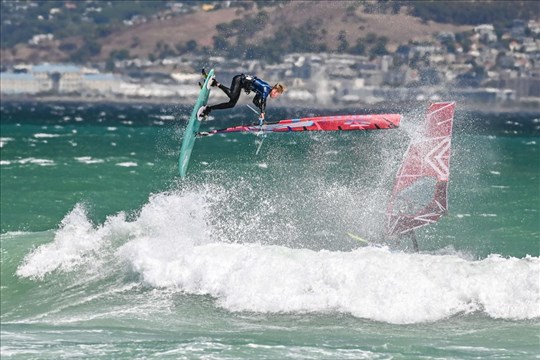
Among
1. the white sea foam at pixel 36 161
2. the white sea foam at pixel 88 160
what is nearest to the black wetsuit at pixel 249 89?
the white sea foam at pixel 36 161

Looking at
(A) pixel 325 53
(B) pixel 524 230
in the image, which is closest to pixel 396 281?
(B) pixel 524 230

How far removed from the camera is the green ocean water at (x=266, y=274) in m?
15.4

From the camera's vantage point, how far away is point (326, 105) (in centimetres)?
7250

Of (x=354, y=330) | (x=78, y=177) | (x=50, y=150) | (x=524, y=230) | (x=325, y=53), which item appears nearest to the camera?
(x=354, y=330)

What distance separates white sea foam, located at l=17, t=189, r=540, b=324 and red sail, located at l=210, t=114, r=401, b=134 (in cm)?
215

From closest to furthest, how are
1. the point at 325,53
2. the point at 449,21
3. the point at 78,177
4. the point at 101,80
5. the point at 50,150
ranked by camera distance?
the point at 78,177 < the point at 50,150 < the point at 325,53 < the point at 449,21 < the point at 101,80

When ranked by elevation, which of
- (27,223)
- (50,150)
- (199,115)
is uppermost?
(199,115)

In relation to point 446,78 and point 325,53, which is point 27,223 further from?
point 446,78

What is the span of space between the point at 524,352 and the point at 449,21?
289 feet

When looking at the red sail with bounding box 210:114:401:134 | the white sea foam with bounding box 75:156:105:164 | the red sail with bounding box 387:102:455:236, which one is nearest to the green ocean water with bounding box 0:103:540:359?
the red sail with bounding box 387:102:455:236

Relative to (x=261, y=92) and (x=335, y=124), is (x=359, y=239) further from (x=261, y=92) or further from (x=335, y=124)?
(x=261, y=92)

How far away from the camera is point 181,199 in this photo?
72.3 ft

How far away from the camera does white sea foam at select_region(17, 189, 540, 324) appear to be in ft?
54.8

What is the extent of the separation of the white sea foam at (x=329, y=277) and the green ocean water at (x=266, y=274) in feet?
0.09
